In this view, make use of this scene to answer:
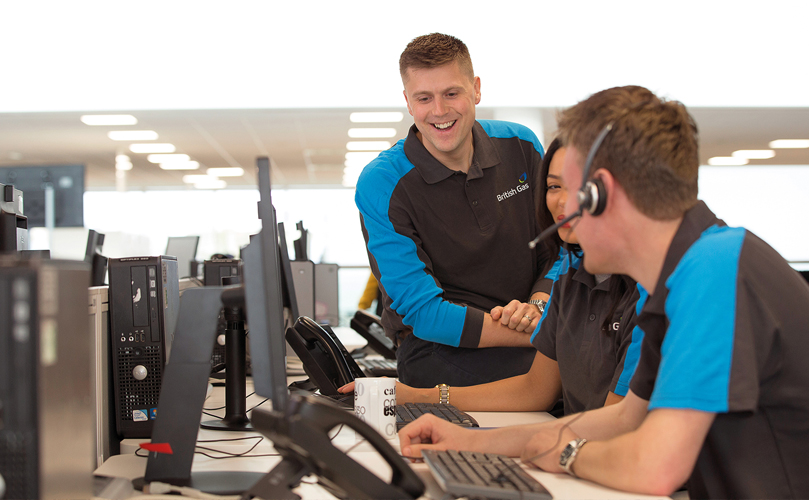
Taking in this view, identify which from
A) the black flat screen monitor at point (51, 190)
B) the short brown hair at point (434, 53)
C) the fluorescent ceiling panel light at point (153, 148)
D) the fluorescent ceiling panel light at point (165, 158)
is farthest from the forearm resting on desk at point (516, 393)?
the fluorescent ceiling panel light at point (165, 158)

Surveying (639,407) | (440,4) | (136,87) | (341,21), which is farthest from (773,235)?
(639,407)

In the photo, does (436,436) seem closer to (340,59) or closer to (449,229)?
(449,229)

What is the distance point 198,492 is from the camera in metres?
0.93

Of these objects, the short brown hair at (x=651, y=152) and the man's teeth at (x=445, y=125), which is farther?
the man's teeth at (x=445, y=125)

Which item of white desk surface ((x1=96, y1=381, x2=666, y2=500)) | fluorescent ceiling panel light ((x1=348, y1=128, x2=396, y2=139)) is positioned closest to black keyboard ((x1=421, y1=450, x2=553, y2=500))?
white desk surface ((x1=96, y1=381, x2=666, y2=500))

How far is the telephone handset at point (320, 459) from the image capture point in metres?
0.71

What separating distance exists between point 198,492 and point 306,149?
285 inches

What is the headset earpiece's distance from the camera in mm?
805

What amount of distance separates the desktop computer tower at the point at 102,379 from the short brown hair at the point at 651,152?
0.98 metres

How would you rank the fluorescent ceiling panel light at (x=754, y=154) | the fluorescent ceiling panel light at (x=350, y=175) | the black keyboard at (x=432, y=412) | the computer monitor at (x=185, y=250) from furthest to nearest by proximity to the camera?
1. the fluorescent ceiling panel light at (x=350, y=175)
2. the fluorescent ceiling panel light at (x=754, y=154)
3. the computer monitor at (x=185, y=250)
4. the black keyboard at (x=432, y=412)

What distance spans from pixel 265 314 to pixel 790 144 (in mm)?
9170

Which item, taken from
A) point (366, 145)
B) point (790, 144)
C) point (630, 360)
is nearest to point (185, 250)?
point (630, 360)

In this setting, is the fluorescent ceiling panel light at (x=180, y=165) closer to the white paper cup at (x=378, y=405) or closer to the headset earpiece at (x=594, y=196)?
the white paper cup at (x=378, y=405)

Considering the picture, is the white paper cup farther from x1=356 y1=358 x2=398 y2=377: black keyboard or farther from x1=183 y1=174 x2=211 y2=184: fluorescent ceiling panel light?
x1=183 y1=174 x2=211 y2=184: fluorescent ceiling panel light
